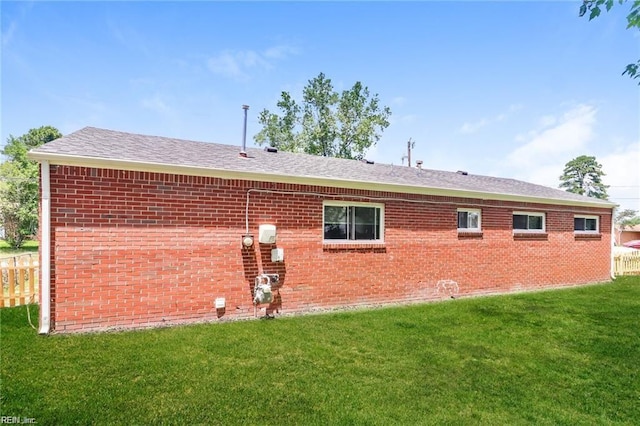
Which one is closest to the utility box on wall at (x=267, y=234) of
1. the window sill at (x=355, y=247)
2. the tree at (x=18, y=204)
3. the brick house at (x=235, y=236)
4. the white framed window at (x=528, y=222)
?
the brick house at (x=235, y=236)

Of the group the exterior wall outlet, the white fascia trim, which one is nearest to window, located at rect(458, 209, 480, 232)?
the white fascia trim

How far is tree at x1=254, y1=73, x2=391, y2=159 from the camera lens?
2928cm

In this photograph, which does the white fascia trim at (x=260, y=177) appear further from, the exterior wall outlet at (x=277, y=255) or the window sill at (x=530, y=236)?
the exterior wall outlet at (x=277, y=255)

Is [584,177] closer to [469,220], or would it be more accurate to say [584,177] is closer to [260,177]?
[469,220]

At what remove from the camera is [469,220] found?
10.3m

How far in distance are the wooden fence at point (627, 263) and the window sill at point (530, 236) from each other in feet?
21.7

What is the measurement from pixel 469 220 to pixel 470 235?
487mm

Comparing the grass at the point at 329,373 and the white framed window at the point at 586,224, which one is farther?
the white framed window at the point at 586,224

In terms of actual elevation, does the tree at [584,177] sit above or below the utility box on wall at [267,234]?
above

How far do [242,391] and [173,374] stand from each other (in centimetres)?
→ 103

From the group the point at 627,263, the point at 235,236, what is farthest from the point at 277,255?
the point at 627,263

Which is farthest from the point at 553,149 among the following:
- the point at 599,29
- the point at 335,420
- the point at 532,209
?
the point at 335,420

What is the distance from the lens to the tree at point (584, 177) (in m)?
51.6

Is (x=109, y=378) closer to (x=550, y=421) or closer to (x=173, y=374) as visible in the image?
(x=173, y=374)
